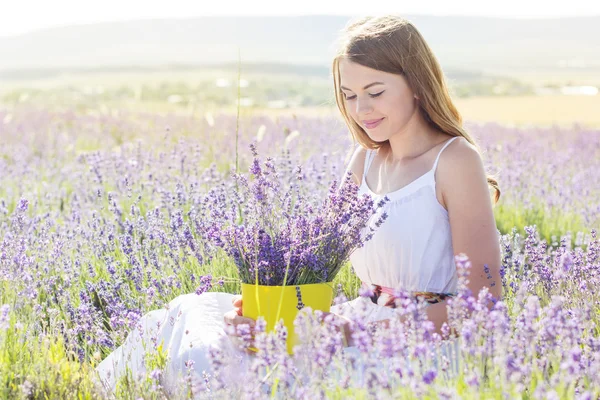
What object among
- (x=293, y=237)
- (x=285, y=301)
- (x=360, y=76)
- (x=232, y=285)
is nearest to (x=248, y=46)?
(x=232, y=285)

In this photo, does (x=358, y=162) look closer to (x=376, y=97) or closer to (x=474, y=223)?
(x=376, y=97)

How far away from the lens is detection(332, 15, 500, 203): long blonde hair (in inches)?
108

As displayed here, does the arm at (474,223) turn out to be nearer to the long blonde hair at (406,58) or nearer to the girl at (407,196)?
the girl at (407,196)

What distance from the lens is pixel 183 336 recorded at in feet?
8.31

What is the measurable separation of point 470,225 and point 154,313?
1.14 m

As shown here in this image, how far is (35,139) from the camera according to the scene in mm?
8977

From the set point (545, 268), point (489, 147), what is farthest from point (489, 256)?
point (489, 147)

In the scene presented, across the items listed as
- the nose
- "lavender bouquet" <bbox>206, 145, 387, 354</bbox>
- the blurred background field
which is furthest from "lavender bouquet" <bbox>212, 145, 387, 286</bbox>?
the blurred background field

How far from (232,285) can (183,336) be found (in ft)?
2.84

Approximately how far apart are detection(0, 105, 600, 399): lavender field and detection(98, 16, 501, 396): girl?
0.14 m

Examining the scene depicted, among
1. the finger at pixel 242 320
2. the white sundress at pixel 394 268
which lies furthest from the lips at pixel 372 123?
the finger at pixel 242 320

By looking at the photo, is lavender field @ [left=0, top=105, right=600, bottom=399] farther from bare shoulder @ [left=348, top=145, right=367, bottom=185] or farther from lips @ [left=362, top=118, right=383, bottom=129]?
lips @ [left=362, top=118, right=383, bottom=129]

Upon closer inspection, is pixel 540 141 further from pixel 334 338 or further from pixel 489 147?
pixel 334 338

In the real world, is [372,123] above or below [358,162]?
above
